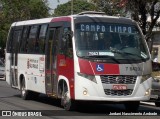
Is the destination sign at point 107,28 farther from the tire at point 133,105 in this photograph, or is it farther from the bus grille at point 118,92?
the tire at point 133,105

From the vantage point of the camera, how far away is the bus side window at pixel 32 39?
60.7 ft

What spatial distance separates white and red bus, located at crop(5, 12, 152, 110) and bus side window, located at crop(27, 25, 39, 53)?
1.09m

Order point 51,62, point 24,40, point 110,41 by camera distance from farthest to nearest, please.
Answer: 1. point 24,40
2. point 51,62
3. point 110,41

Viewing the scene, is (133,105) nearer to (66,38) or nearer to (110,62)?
(110,62)

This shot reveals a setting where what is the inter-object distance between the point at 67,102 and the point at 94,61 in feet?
5.01

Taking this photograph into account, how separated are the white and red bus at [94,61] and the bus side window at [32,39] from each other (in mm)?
1090

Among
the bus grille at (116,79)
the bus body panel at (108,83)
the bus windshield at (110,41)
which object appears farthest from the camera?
the bus windshield at (110,41)

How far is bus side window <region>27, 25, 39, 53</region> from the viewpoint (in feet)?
60.7

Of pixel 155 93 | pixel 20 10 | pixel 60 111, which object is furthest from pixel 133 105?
pixel 20 10

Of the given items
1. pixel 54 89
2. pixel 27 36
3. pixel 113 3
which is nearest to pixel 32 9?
pixel 113 3

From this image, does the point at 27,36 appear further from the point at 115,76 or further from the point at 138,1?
the point at 138,1

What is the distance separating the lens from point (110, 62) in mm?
14711

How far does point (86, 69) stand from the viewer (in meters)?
14.6

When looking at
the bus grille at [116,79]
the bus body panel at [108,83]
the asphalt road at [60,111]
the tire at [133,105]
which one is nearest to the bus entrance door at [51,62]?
the asphalt road at [60,111]
